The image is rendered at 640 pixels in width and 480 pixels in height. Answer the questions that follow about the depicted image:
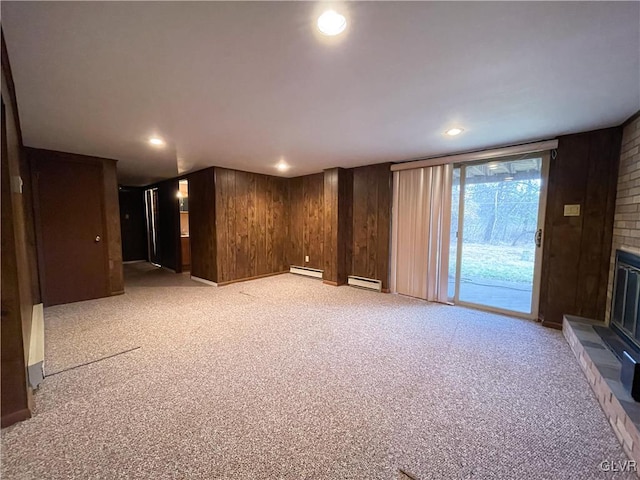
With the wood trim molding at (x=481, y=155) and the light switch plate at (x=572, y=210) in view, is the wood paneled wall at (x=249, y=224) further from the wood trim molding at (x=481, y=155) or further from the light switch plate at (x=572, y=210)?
the light switch plate at (x=572, y=210)

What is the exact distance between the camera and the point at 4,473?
128 centimetres

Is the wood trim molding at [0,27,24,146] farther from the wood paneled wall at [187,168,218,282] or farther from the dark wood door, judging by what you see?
the wood paneled wall at [187,168,218,282]

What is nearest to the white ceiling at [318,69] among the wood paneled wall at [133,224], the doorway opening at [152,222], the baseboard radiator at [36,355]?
the baseboard radiator at [36,355]

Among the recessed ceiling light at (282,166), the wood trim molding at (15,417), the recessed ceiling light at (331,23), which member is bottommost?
the wood trim molding at (15,417)

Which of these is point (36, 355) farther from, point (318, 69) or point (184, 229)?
point (184, 229)

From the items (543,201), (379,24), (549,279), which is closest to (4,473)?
(379,24)

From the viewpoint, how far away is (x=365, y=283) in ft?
15.6

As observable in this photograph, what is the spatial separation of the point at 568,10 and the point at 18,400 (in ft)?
11.7

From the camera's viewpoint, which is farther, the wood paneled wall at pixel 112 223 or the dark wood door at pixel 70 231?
the wood paneled wall at pixel 112 223

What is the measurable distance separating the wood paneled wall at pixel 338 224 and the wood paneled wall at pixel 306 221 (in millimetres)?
421

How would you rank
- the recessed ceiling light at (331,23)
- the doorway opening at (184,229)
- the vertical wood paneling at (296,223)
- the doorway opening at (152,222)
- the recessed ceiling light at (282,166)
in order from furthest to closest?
the doorway opening at (152,222) → the doorway opening at (184,229) → the vertical wood paneling at (296,223) → the recessed ceiling light at (282,166) → the recessed ceiling light at (331,23)

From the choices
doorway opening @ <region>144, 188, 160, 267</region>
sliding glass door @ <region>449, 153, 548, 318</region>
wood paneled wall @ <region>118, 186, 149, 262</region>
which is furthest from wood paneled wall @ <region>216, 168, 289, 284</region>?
wood paneled wall @ <region>118, 186, 149, 262</region>

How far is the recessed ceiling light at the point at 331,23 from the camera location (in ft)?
4.01

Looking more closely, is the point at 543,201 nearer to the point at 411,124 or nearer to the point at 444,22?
the point at 411,124
